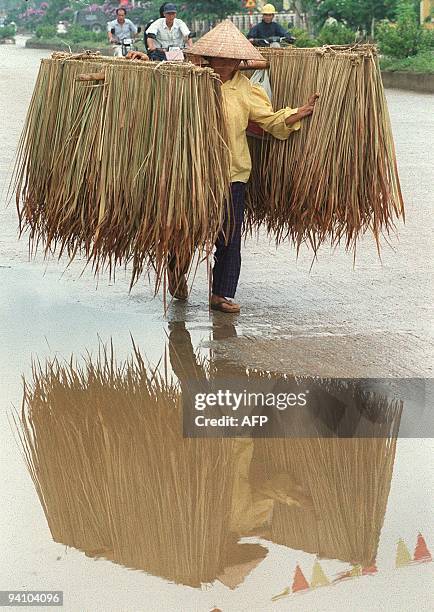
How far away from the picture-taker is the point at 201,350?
6.02 meters

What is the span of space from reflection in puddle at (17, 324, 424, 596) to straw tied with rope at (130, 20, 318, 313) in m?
1.12

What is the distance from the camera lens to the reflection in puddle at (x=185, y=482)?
3.91 meters

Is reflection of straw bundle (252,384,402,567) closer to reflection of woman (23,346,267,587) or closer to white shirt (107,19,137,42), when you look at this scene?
reflection of woman (23,346,267,587)

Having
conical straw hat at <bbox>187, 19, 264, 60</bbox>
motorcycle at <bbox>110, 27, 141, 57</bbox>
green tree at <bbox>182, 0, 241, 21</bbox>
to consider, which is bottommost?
green tree at <bbox>182, 0, 241, 21</bbox>

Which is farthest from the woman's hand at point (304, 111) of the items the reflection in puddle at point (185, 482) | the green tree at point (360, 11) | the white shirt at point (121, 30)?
the green tree at point (360, 11)

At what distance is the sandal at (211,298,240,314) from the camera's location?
21.9 feet

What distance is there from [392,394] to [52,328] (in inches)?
73.2

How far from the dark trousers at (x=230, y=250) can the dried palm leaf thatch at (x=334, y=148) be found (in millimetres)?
280

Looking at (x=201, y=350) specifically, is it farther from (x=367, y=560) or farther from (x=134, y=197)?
(x=367, y=560)

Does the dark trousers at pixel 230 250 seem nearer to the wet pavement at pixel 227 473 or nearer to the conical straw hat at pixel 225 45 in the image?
the wet pavement at pixel 227 473

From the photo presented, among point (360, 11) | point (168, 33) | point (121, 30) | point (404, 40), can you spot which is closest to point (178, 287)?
point (168, 33)

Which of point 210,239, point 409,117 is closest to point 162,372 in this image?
point 210,239

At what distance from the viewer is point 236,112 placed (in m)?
6.34

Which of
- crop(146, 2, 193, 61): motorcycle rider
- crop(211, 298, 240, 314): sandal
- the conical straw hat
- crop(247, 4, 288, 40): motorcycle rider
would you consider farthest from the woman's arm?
crop(247, 4, 288, 40): motorcycle rider
